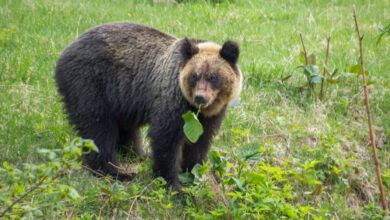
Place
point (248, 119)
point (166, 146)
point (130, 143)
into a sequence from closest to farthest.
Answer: point (166, 146)
point (130, 143)
point (248, 119)

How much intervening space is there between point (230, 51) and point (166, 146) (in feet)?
4.02

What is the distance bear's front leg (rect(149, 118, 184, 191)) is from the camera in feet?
15.4

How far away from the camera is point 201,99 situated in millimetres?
4258

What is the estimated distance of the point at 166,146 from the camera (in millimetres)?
4762

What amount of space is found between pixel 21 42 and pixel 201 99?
4.81m

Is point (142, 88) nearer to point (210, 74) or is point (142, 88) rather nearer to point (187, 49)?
point (187, 49)

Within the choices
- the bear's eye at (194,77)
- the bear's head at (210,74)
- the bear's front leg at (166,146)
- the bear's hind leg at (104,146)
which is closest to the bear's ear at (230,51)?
the bear's head at (210,74)

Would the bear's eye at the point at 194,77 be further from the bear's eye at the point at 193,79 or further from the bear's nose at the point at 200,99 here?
the bear's nose at the point at 200,99

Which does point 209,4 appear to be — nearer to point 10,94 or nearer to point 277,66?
point 277,66

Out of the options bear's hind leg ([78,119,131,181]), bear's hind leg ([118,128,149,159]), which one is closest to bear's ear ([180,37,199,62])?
bear's hind leg ([78,119,131,181])

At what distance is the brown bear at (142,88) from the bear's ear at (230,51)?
0.01 metres

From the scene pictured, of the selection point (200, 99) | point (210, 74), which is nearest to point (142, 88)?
point (210, 74)

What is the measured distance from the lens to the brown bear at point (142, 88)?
15.4ft

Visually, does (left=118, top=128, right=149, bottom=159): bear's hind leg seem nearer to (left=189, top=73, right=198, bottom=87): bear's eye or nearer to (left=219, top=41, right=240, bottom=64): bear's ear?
(left=189, top=73, right=198, bottom=87): bear's eye
